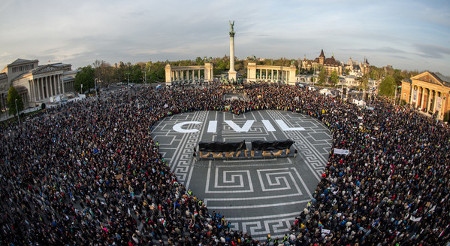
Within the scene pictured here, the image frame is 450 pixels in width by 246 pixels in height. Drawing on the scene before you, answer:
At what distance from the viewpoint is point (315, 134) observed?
33.7m

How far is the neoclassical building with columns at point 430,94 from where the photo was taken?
4416 cm

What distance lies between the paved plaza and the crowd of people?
1.43m

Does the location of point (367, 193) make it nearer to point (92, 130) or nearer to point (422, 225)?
point (422, 225)

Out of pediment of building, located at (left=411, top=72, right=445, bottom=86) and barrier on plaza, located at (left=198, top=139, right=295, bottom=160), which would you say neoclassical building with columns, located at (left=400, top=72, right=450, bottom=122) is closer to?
pediment of building, located at (left=411, top=72, right=445, bottom=86)

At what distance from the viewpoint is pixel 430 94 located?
49.1 metres

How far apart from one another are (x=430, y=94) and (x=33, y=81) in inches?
3115

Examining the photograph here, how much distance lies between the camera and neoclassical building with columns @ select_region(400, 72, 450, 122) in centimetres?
4416

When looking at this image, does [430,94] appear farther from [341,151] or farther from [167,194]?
[167,194]

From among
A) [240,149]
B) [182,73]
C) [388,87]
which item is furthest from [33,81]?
[388,87]

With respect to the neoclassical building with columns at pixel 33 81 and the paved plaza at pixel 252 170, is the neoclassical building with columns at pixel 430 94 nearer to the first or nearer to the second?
the paved plaza at pixel 252 170

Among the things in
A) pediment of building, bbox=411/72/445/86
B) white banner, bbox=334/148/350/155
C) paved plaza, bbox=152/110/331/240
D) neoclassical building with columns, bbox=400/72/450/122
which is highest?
pediment of building, bbox=411/72/445/86

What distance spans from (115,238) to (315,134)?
26.0 metres

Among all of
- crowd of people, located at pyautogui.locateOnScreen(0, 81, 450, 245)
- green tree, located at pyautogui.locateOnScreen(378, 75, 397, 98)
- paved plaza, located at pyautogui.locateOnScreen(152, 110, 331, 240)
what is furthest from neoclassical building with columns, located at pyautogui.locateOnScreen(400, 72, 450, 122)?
paved plaza, located at pyautogui.locateOnScreen(152, 110, 331, 240)

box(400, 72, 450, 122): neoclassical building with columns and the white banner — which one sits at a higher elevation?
box(400, 72, 450, 122): neoclassical building with columns
